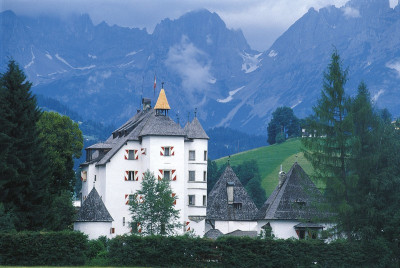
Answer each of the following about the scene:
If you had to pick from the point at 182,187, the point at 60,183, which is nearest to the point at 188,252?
the point at 182,187

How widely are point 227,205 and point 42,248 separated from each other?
41.4m

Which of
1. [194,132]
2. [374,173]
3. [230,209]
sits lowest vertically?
[230,209]

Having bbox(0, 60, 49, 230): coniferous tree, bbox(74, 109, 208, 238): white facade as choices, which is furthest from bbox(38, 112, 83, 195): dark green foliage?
bbox(0, 60, 49, 230): coniferous tree

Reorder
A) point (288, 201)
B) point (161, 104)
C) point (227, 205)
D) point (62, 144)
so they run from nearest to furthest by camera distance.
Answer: point (288, 201)
point (161, 104)
point (227, 205)
point (62, 144)

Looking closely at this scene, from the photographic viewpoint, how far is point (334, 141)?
6109 centimetres

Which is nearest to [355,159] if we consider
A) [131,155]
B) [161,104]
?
[161,104]

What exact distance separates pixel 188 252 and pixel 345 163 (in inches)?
606

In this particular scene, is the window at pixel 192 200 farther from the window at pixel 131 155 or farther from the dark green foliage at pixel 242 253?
the dark green foliage at pixel 242 253

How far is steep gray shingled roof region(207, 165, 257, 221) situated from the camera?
299ft

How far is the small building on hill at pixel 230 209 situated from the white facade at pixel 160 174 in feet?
11.3

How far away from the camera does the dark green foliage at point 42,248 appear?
173 ft

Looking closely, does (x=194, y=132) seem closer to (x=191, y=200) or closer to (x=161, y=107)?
(x=161, y=107)

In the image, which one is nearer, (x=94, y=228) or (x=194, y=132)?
(x=94, y=228)

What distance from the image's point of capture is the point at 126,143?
88.7 m
